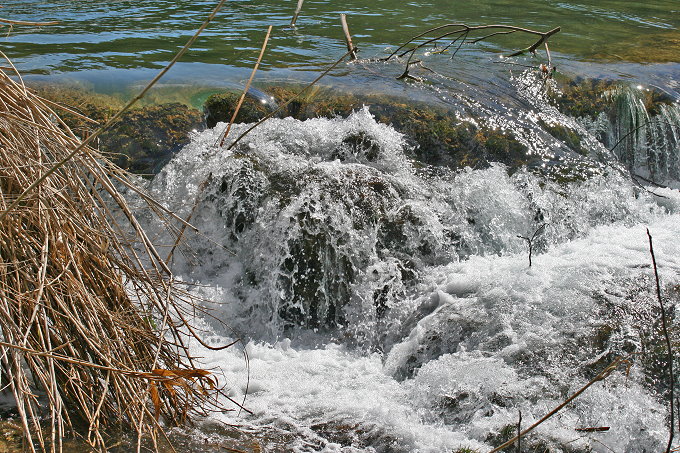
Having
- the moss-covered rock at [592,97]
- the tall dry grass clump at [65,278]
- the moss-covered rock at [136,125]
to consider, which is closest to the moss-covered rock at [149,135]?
the moss-covered rock at [136,125]

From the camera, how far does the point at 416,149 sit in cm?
622

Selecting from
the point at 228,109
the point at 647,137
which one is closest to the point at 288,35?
the point at 228,109

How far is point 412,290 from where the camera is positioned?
5.10m

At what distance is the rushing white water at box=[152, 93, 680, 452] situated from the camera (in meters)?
3.60

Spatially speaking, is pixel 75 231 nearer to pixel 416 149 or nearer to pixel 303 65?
pixel 416 149

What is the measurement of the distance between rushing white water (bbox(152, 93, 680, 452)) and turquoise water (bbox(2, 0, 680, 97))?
6.25 ft

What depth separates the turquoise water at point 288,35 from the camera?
300 inches

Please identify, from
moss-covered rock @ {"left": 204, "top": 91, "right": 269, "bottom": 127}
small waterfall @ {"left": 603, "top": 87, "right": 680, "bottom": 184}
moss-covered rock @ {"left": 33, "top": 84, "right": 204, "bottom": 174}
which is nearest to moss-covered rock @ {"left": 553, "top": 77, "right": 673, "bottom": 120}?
small waterfall @ {"left": 603, "top": 87, "right": 680, "bottom": 184}

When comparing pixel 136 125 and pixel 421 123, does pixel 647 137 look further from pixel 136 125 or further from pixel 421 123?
pixel 136 125

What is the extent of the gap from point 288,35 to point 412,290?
5426 mm

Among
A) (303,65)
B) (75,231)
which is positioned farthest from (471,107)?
(75,231)

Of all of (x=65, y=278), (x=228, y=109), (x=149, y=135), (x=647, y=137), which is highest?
(x=65, y=278)

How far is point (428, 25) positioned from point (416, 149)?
4340 millimetres

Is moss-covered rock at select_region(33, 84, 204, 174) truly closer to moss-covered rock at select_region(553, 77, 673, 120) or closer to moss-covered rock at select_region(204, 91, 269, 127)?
moss-covered rock at select_region(204, 91, 269, 127)
